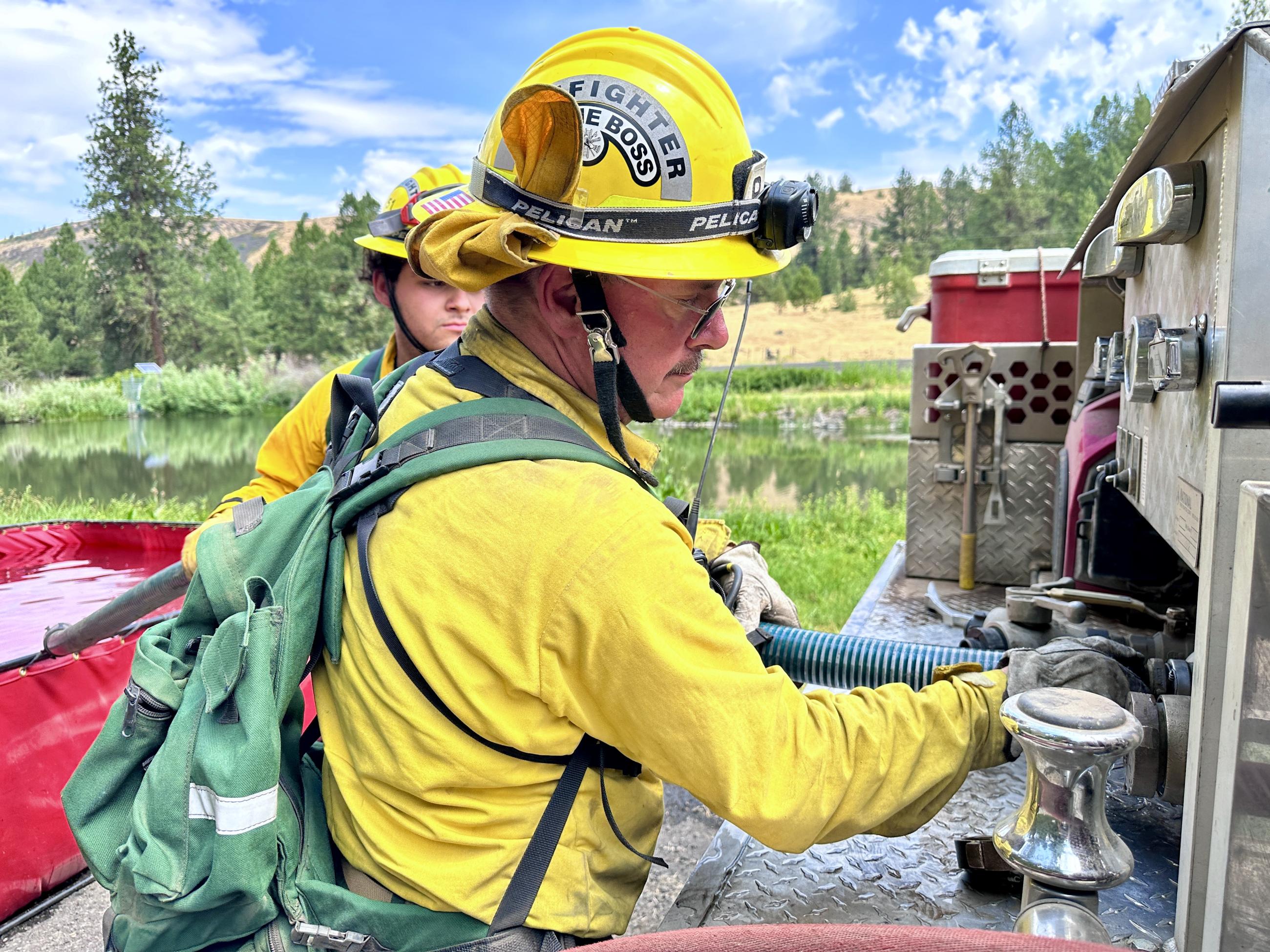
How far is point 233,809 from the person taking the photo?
127cm

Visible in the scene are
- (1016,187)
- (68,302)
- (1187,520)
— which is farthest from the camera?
(1016,187)

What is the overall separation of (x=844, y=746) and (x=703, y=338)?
0.72 metres

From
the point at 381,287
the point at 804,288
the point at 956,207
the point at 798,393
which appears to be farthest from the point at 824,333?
the point at 381,287

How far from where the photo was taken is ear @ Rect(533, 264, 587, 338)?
1.54 metres

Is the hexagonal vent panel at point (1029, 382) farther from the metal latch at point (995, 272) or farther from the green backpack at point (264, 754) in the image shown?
the green backpack at point (264, 754)

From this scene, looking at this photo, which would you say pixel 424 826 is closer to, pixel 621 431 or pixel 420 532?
pixel 420 532

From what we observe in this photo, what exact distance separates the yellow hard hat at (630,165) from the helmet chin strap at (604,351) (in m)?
0.06

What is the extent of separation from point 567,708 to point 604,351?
554 millimetres

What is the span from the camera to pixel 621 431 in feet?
5.19

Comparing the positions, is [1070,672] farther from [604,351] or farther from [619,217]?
[619,217]

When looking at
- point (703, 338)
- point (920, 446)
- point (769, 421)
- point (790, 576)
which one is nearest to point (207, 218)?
point (769, 421)

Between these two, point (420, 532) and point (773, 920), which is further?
point (773, 920)

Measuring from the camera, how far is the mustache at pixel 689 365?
167 centimetres

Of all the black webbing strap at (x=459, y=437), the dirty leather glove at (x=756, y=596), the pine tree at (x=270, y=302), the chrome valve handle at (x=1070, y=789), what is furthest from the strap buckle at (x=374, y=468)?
the pine tree at (x=270, y=302)
